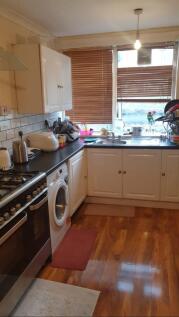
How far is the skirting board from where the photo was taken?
3.48 metres

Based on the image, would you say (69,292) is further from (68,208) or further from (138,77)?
(138,77)

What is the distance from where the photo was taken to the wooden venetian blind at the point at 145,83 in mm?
3748

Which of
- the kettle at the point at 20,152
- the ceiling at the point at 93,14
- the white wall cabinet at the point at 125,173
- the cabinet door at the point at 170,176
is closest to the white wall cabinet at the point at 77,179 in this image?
the white wall cabinet at the point at 125,173

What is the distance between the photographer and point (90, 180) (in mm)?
3596

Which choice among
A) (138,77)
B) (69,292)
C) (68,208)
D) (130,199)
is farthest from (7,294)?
(138,77)

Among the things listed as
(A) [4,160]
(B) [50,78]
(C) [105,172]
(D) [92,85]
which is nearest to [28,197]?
(A) [4,160]

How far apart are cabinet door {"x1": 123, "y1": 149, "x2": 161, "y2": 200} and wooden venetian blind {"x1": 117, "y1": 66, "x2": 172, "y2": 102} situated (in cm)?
104

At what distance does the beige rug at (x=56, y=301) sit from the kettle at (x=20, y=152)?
115 cm

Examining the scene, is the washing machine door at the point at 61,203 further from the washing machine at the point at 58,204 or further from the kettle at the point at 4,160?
the kettle at the point at 4,160

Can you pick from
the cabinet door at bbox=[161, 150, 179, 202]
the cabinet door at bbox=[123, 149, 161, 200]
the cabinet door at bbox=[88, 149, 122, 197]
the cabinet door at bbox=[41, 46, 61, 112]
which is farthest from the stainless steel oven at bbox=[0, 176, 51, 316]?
the cabinet door at bbox=[161, 150, 179, 202]

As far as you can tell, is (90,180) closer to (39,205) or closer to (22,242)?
(39,205)

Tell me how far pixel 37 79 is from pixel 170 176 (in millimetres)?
2034

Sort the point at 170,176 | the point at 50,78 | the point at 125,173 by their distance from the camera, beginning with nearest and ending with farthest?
the point at 50,78 < the point at 170,176 < the point at 125,173

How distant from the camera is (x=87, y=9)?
269 centimetres
